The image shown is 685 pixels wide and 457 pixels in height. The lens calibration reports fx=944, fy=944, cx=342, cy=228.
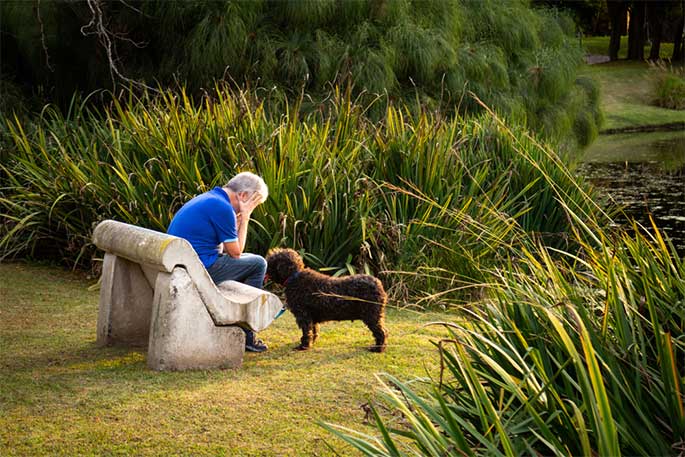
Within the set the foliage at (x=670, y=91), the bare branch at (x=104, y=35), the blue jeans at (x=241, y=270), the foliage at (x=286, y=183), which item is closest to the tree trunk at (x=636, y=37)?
the foliage at (x=670, y=91)

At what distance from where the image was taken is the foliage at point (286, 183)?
28.1 ft

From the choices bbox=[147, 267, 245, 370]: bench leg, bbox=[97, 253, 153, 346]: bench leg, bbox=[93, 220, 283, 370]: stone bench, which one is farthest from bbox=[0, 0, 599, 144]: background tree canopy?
bbox=[147, 267, 245, 370]: bench leg

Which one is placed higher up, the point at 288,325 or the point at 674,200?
the point at 288,325

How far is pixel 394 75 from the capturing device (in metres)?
13.9

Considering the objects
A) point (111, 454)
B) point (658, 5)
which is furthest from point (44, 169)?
point (658, 5)

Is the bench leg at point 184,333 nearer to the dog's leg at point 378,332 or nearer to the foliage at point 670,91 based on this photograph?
the dog's leg at point 378,332

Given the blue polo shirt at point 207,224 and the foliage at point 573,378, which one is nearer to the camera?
the foliage at point 573,378

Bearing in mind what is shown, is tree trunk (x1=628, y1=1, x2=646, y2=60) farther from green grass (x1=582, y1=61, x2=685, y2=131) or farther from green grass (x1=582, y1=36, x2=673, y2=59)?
green grass (x1=582, y1=36, x2=673, y2=59)

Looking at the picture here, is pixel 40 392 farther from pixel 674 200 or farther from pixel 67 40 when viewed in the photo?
pixel 674 200

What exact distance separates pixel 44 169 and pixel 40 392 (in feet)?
16.8

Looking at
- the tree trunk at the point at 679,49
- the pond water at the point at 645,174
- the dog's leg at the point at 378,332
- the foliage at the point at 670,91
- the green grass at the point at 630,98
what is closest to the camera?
the dog's leg at the point at 378,332

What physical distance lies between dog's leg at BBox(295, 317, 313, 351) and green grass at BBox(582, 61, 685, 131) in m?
23.4

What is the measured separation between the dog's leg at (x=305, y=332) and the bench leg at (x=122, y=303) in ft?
3.64

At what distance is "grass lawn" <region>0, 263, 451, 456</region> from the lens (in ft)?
15.6
